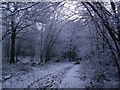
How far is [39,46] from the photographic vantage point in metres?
27.1

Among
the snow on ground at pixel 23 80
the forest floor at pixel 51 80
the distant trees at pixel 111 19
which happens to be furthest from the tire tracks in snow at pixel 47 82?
the distant trees at pixel 111 19

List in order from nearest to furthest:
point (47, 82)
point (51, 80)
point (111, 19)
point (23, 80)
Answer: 1. point (111, 19)
2. point (47, 82)
3. point (23, 80)
4. point (51, 80)

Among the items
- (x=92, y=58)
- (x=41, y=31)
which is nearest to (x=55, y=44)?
(x=41, y=31)

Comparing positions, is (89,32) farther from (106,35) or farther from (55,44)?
(55,44)

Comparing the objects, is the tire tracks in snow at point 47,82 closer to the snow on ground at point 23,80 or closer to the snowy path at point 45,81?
the snowy path at point 45,81

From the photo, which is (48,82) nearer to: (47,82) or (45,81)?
(47,82)

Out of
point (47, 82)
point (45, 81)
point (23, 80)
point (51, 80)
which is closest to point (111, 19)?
point (47, 82)

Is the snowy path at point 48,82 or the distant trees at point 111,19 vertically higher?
the distant trees at point 111,19

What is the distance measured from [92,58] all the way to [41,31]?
15079 mm

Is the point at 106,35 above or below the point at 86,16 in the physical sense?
below

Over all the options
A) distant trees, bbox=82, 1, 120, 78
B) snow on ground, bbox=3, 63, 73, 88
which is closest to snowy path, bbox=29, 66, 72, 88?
snow on ground, bbox=3, 63, 73, 88

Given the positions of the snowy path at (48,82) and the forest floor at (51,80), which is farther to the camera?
the snowy path at (48,82)

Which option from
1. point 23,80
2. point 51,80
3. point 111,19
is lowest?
point 51,80

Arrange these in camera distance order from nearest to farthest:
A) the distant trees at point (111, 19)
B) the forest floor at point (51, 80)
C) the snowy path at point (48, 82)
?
1. the distant trees at point (111, 19)
2. the forest floor at point (51, 80)
3. the snowy path at point (48, 82)
